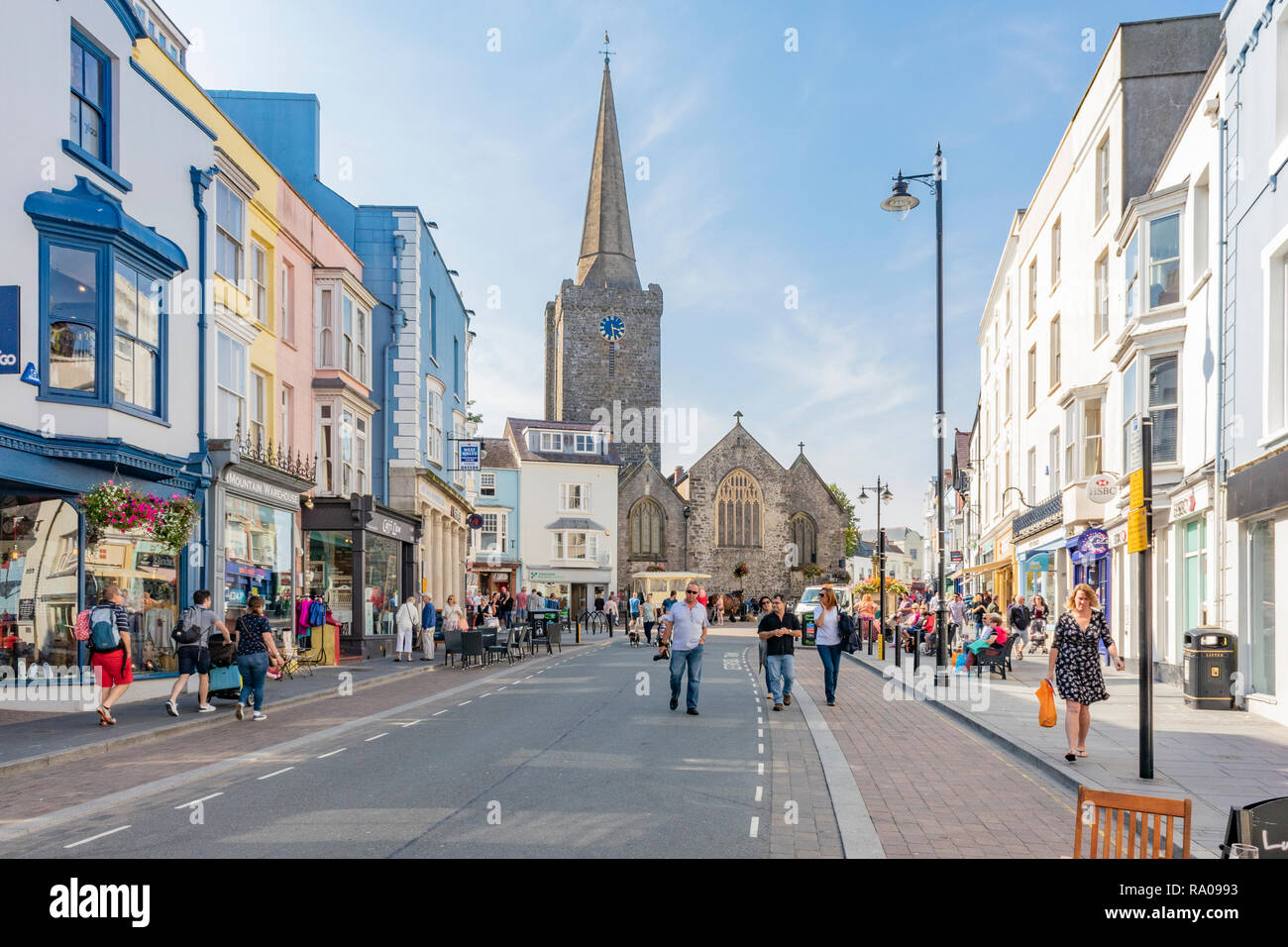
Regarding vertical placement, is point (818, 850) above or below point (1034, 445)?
below

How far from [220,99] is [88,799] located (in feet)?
82.6

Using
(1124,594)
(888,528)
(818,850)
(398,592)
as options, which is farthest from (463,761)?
(888,528)

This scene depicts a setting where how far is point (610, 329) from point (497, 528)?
2496cm

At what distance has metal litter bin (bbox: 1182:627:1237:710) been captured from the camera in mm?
14602

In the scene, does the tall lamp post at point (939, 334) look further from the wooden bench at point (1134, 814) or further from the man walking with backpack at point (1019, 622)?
the wooden bench at point (1134, 814)

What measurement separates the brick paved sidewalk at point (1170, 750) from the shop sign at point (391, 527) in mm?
15603

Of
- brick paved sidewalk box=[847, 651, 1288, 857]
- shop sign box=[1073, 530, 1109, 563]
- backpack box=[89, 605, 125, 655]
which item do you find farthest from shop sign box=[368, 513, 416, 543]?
shop sign box=[1073, 530, 1109, 563]

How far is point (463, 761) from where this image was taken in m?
10.2

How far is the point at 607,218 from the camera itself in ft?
272

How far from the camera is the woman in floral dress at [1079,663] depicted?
9898mm

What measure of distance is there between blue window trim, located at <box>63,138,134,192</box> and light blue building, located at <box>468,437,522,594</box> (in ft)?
143

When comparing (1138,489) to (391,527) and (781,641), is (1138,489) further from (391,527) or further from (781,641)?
(391,527)
